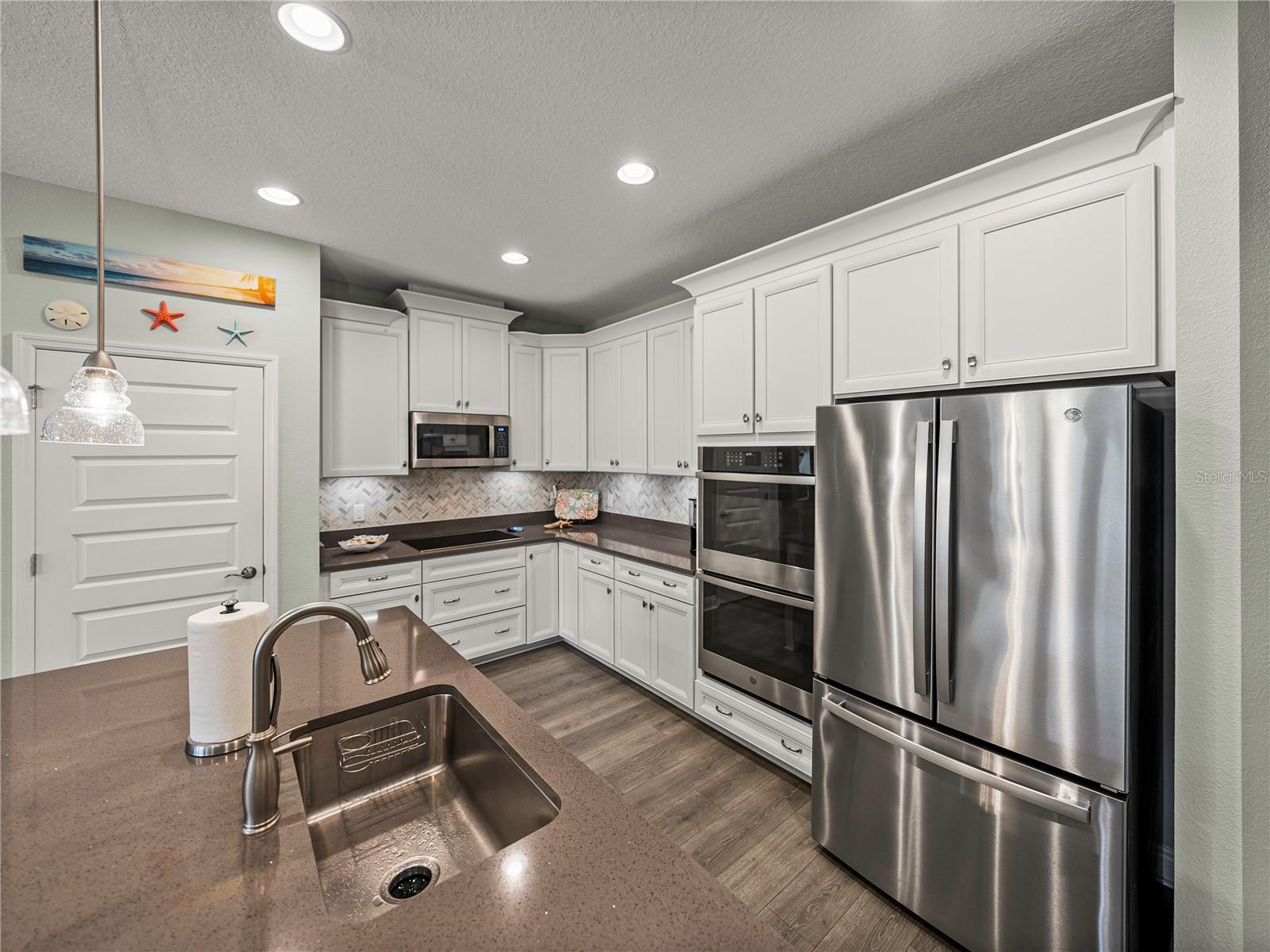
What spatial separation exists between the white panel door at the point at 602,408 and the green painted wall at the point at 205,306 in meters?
1.88

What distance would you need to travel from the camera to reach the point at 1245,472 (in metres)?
1.17

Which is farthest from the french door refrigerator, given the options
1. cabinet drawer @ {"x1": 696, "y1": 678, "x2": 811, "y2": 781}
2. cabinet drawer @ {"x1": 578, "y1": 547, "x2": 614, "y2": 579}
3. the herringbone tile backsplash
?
the herringbone tile backsplash

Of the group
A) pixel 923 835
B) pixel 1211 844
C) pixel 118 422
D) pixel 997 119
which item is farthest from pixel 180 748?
pixel 997 119

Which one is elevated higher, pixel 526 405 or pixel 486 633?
pixel 526 405

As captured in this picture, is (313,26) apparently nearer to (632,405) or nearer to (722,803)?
(632,405)

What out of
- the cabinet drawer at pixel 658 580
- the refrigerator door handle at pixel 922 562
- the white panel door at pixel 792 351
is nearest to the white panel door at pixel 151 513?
the cabinet drawer at pixel 658 580

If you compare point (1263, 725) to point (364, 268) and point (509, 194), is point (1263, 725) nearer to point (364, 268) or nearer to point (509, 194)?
point (509, 194)

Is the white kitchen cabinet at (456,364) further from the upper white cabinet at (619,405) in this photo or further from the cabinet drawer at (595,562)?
the cabinet drawer at (595,562)

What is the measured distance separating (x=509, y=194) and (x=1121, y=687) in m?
2.67

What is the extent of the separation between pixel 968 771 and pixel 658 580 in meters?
1.77

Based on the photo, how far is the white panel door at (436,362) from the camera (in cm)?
354

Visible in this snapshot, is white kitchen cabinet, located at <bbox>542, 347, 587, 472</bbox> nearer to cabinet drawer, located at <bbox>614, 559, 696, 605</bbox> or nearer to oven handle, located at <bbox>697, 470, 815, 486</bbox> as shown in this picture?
cabinet drawer, located at <bbox>614, 559, 696, 605</bbox>

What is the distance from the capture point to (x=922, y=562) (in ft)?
5.16

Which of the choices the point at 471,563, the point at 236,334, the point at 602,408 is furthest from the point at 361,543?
the point at 602,408
